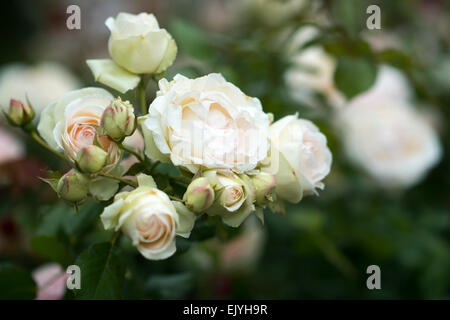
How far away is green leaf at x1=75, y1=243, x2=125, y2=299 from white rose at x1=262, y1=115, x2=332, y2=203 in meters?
0.20

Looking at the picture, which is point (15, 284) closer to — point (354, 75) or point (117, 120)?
point (117, 120)

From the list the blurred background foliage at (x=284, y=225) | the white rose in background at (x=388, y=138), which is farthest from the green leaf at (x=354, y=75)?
the white rose in background at (x=388, y=138)

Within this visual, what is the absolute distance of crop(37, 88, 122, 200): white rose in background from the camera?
0.57 meters

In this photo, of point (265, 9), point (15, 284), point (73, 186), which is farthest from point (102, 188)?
point (265, 9)

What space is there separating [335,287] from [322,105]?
1.32 ft

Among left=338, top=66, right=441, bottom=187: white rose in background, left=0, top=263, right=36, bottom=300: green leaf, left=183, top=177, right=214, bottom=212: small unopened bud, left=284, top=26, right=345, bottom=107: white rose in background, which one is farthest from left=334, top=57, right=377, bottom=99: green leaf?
left=0, top=263, right=36, bottom=300: green leaf

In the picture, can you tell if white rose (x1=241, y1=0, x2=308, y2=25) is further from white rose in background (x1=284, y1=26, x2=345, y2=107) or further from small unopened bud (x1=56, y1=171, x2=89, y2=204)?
small unopened bud (x1=56, y1=171, x2=89, y2=204)

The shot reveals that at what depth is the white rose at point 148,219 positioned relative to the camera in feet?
1.69

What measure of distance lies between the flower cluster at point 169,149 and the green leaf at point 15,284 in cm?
22

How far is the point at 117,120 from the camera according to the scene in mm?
546

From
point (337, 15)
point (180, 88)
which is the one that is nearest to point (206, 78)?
point (180, 88)

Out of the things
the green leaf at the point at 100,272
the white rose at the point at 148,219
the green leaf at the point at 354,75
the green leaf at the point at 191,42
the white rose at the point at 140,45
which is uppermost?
the green leaf at the point at 191,42

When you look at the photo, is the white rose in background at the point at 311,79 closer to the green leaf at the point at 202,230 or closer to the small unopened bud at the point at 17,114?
the green leaf at the point at 202,230

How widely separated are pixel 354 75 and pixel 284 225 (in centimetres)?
43
